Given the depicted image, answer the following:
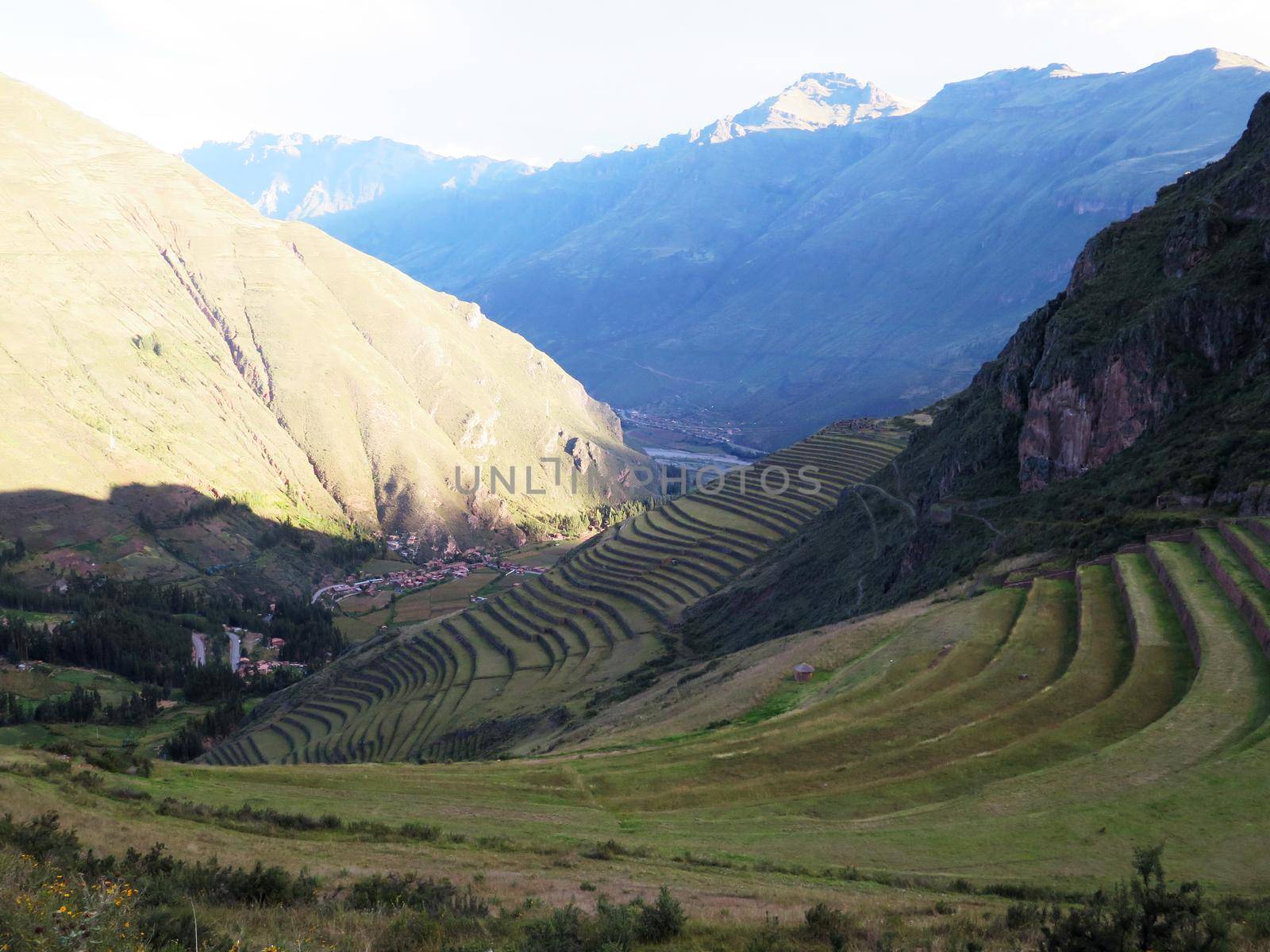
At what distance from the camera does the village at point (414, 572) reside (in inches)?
6344

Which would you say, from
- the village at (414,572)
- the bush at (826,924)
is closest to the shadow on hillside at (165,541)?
the village at (414,572)

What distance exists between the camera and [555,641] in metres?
82.4

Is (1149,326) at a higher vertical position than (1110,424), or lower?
higher

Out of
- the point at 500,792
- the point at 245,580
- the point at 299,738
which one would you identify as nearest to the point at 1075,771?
the point at 500,792

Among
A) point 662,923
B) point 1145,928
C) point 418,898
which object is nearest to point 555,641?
point 418,898

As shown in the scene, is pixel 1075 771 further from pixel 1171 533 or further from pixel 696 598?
pixel 696 598

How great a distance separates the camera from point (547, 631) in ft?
281

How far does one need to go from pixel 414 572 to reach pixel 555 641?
100442 millimetres

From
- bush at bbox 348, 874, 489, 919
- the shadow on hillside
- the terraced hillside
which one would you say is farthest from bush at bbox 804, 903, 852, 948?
the shadow on hillside

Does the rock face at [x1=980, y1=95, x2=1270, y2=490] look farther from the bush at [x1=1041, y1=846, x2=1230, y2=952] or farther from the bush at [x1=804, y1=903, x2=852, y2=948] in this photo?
the bush at [x1=804, y1=903, x2=852, y2=948]

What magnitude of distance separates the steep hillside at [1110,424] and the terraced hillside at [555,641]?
39.7 ft

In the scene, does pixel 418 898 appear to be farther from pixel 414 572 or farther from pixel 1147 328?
pixel 414 572

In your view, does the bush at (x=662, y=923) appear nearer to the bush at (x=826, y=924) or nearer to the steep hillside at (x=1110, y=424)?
the bush at (x=826, y=924)

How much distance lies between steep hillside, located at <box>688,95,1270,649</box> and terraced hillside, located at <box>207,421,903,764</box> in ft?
39.7
